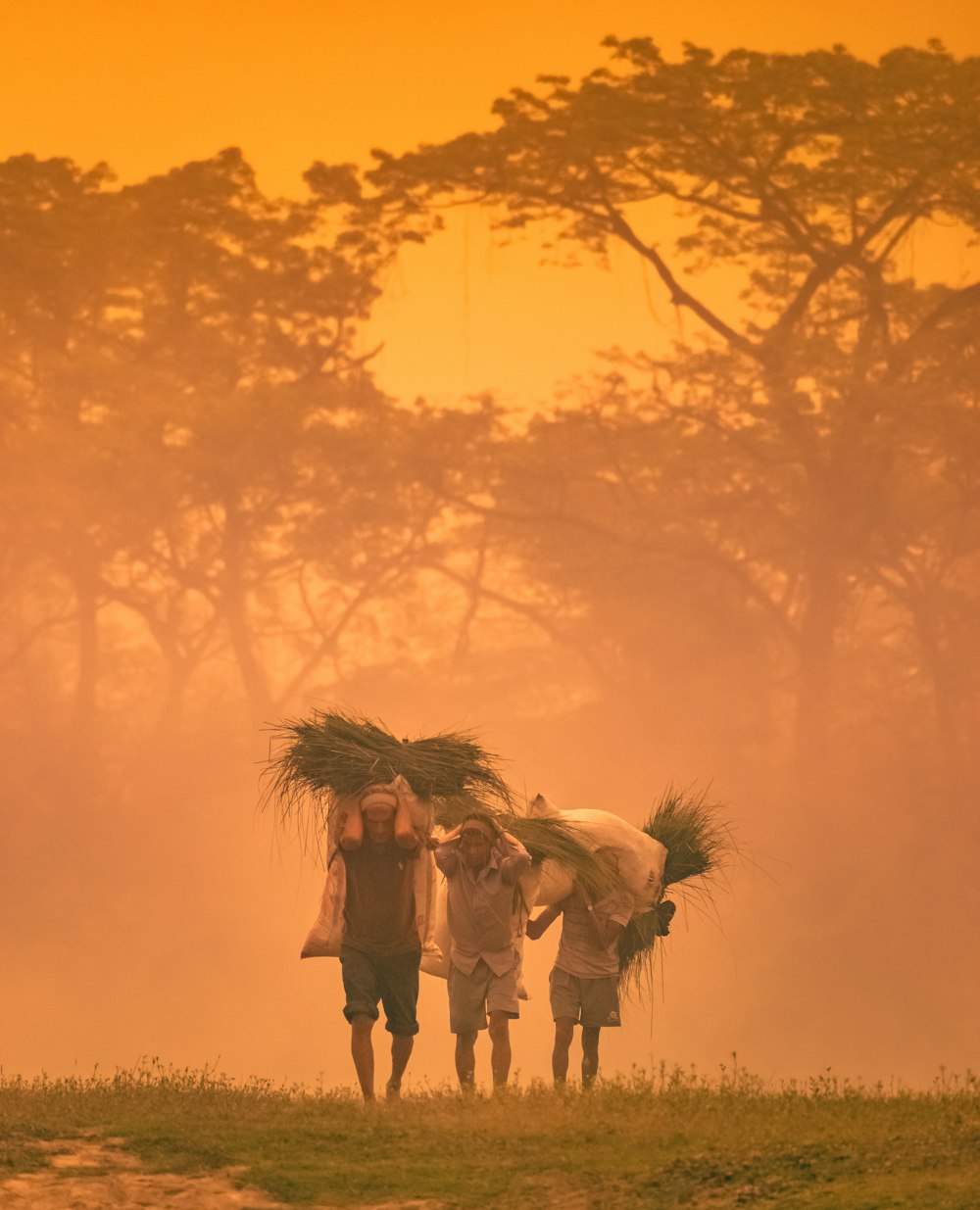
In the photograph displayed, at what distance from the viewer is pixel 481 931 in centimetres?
1006

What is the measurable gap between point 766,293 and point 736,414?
1780mm

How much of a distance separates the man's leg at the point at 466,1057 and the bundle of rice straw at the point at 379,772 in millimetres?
1080

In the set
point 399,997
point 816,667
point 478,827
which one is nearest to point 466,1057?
point 399,997

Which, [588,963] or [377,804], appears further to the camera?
[588,963]

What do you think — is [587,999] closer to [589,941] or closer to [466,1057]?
[589,941]

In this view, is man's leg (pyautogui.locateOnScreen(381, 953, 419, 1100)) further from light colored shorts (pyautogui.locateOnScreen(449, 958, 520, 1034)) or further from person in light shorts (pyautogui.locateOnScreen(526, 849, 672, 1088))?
person in light shorts (pyautogui.locateOnScreen(526, 849, 672, 1088))

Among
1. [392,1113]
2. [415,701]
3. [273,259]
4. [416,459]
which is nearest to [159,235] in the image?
[273,259]

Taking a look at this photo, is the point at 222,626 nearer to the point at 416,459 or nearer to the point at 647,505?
the point at 416,459

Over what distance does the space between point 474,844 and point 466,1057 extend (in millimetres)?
1216

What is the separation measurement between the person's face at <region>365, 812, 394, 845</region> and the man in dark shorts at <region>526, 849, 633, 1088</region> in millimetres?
1361

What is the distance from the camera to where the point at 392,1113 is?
A: 351 inches

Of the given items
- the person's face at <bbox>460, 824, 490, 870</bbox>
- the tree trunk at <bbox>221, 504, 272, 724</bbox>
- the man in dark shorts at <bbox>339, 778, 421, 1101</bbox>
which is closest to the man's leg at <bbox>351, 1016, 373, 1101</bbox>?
the man in dark shorts at <bbox>339, 778, 421, 1101</bbox>

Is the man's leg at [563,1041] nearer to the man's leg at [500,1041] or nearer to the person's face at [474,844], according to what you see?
the man's leg at [500,1041]

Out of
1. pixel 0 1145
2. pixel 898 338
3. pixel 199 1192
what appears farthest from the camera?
pixel 898 338
